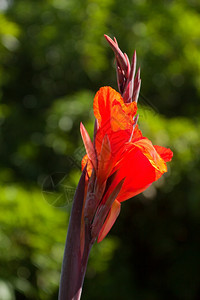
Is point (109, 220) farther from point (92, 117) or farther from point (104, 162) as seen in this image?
point (92, 117)

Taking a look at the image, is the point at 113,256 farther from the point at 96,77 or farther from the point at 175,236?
the point at 96,77

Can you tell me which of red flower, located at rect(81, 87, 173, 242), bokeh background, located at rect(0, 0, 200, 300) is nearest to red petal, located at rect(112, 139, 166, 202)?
red flower, located at rect(81, 87, 173, 242)

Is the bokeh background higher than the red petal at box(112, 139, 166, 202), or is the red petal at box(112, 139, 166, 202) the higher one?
the red petal at box(112, 139, 166, 202)

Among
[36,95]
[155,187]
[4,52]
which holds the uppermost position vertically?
[155,187]

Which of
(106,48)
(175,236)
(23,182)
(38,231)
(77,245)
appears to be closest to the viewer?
(77,245)

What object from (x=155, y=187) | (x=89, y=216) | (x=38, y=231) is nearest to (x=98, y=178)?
(x=89, y=216)

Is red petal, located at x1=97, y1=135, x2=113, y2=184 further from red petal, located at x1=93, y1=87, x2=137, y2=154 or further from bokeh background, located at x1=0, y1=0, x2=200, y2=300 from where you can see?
bokeh background, located at x1=0, y1=0, x2=200, y2=300

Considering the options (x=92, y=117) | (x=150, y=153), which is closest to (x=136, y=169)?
(x=150, y=153)
